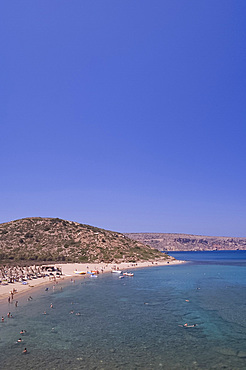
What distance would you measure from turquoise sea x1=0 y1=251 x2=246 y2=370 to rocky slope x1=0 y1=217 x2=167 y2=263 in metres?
79.3

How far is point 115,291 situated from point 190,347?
Result: 4224 centimetres

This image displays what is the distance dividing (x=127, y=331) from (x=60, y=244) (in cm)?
12703

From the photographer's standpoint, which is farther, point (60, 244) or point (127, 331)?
point (60, 244)

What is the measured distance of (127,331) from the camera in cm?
4012

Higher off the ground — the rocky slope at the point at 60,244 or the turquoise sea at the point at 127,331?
the rocky slope at the point at 60,244

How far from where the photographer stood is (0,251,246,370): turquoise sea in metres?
29.9

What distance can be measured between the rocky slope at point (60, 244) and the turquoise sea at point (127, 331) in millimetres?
79341

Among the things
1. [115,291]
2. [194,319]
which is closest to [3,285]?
[115,291]

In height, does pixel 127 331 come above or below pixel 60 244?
below

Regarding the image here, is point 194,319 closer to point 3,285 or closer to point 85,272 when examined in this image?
point 3,285

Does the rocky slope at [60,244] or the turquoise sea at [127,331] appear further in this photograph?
the rocky slope at [60,244]

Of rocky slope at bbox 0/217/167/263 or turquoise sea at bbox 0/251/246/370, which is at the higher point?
rocky slope at bbox 0/217/167/263

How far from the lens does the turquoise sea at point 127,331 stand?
29922 mm

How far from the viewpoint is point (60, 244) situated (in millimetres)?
160250
